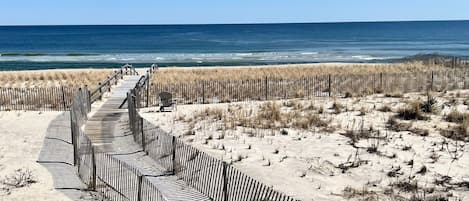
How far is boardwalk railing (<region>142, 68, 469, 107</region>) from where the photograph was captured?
2866 cm

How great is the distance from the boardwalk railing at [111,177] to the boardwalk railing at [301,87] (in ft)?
38.2

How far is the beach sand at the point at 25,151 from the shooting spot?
40.4ft

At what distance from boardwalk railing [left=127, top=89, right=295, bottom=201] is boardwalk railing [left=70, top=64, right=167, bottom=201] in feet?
3.09

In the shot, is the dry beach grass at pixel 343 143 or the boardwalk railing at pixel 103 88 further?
the boardwalk railing at pixel 103 88

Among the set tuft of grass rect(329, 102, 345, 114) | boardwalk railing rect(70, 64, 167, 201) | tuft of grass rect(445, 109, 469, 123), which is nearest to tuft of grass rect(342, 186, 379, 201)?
boardwalk railing rect(70, 64, 167, 201)

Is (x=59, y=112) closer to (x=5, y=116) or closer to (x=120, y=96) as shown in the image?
(x=5, y=116)

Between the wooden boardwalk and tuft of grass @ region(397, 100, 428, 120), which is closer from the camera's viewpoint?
the wooden boardwalk

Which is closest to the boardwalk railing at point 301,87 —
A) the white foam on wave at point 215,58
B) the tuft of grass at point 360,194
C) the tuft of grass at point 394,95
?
the tuft of grass at point 394,95

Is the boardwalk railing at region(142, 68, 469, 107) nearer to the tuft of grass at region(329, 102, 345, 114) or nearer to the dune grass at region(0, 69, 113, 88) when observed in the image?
the tuft of grass at region(329, 102, 345, 114)

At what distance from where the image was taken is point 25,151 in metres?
16.8

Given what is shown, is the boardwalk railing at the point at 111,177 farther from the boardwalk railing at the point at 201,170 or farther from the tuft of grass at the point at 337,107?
the tuft of grass at the point at 337,107

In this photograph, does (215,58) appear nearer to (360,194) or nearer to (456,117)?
(456,117)

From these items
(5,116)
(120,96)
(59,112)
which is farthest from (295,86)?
(5,116)

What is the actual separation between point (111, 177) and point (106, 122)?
8129 mm
